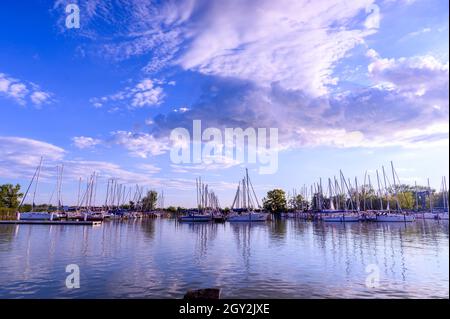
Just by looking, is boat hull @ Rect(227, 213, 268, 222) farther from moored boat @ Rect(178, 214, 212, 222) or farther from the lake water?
the lake water

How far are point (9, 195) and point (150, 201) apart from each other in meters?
84.0

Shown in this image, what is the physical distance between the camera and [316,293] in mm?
19719

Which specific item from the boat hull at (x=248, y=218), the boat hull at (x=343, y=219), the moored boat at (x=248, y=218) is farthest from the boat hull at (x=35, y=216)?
the boat hull at (x=343, y=219)

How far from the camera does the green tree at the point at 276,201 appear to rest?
545 feet

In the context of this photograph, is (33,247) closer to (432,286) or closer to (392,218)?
(432,286)

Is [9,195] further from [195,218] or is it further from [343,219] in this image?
[343,219]

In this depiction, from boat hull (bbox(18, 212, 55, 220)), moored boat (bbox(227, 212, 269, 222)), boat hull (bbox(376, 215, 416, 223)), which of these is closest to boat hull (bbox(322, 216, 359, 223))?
boat hull (bbox(376, 215, 416, 223))

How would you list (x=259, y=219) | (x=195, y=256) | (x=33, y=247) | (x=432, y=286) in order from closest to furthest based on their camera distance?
(x=432, y=286)
(x=195, y=256)
(x=33, y=247)
(x=259, y=219)

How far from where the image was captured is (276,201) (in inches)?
6575

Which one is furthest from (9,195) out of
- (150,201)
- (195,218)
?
(150,201)
